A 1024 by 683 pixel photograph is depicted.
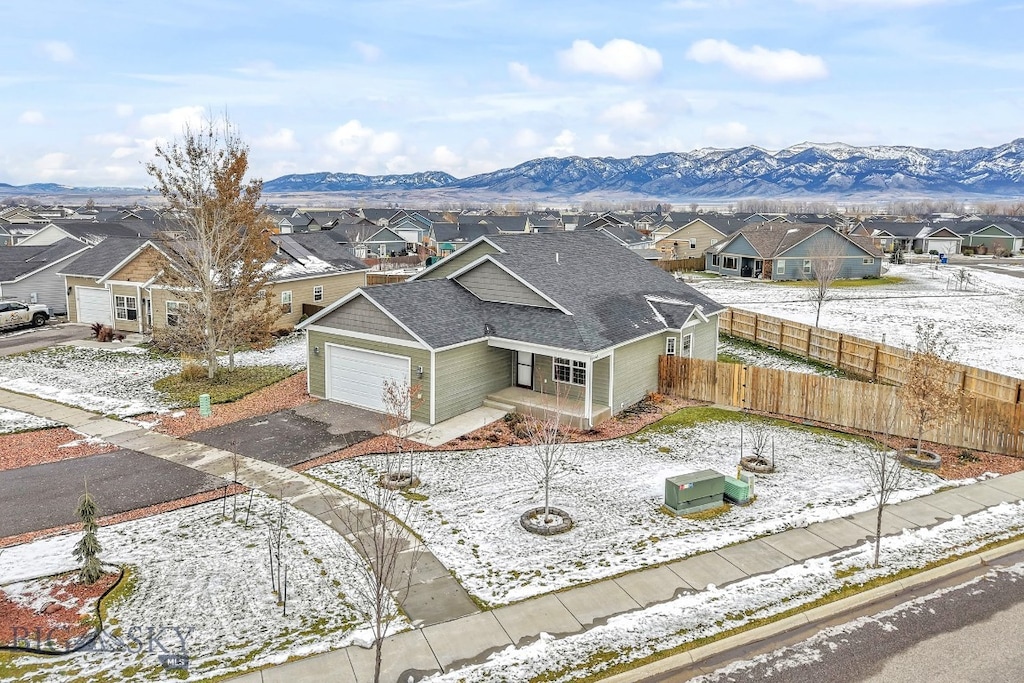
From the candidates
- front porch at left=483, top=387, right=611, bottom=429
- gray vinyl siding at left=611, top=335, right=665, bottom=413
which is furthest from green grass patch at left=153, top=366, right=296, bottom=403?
gray vinyl siding at left=611, top=335, right=665, bottom=413

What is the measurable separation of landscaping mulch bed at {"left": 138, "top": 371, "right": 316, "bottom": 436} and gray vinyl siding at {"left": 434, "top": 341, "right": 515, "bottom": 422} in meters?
5.66

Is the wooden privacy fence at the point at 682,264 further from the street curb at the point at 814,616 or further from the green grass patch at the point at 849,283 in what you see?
the street curb at the point at 814,616

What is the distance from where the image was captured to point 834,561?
12797mm

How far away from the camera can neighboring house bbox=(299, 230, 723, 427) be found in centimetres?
2155

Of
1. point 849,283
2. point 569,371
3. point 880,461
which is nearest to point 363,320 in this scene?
point 569,371

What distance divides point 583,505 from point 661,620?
182 inches

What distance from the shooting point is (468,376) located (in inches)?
883

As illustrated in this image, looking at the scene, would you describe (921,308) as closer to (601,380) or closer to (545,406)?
(601,380)

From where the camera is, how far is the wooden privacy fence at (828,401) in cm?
1880

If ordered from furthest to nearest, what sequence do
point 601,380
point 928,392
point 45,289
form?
point 45,289, point 601,380, point 928,392

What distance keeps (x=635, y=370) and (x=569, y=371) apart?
2.54 m

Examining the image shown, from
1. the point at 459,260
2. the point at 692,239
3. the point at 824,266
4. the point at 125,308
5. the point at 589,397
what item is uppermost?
the point at 692,239

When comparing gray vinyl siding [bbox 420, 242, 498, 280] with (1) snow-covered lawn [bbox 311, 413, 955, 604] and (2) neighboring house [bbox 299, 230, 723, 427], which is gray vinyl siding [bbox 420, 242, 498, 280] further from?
(1) snow-covered lawn [bbox 311, 413, 955, 604]

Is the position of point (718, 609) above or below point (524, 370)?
below
